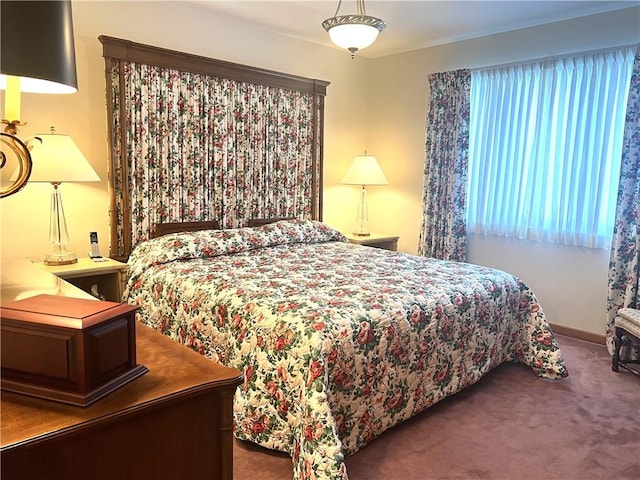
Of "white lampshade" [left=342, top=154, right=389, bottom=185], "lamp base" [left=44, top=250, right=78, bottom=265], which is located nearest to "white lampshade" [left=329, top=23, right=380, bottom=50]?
"white lampshade" [left=342, top=154, right=389, bottom=185]

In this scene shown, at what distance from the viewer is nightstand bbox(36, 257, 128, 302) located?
9.72 ft

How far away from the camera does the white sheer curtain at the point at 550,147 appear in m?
3.63

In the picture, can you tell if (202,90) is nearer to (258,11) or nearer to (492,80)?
(258,11)

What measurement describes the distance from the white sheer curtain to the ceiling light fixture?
1884mm

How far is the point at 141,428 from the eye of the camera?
87 centimetres

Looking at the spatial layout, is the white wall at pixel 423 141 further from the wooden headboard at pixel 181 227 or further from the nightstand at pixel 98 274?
the nightstand at pixel 98 274

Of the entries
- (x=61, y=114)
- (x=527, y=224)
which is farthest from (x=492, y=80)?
(x=61, y=114)

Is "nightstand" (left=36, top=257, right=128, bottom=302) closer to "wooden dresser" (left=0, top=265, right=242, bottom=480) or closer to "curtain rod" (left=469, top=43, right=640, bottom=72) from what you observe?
"wooden dresser" (left=0, top=265, right=242, bottom=480)

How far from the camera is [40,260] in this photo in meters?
3.25

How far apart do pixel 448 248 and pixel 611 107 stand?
170 cm

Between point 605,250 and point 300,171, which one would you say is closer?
point 605,250

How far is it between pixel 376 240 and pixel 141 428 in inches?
157

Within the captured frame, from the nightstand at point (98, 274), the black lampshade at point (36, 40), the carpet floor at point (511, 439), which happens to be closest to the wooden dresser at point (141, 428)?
the black lampshade at point (36, 40)

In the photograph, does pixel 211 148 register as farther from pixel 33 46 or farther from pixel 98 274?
pixel 33 46
